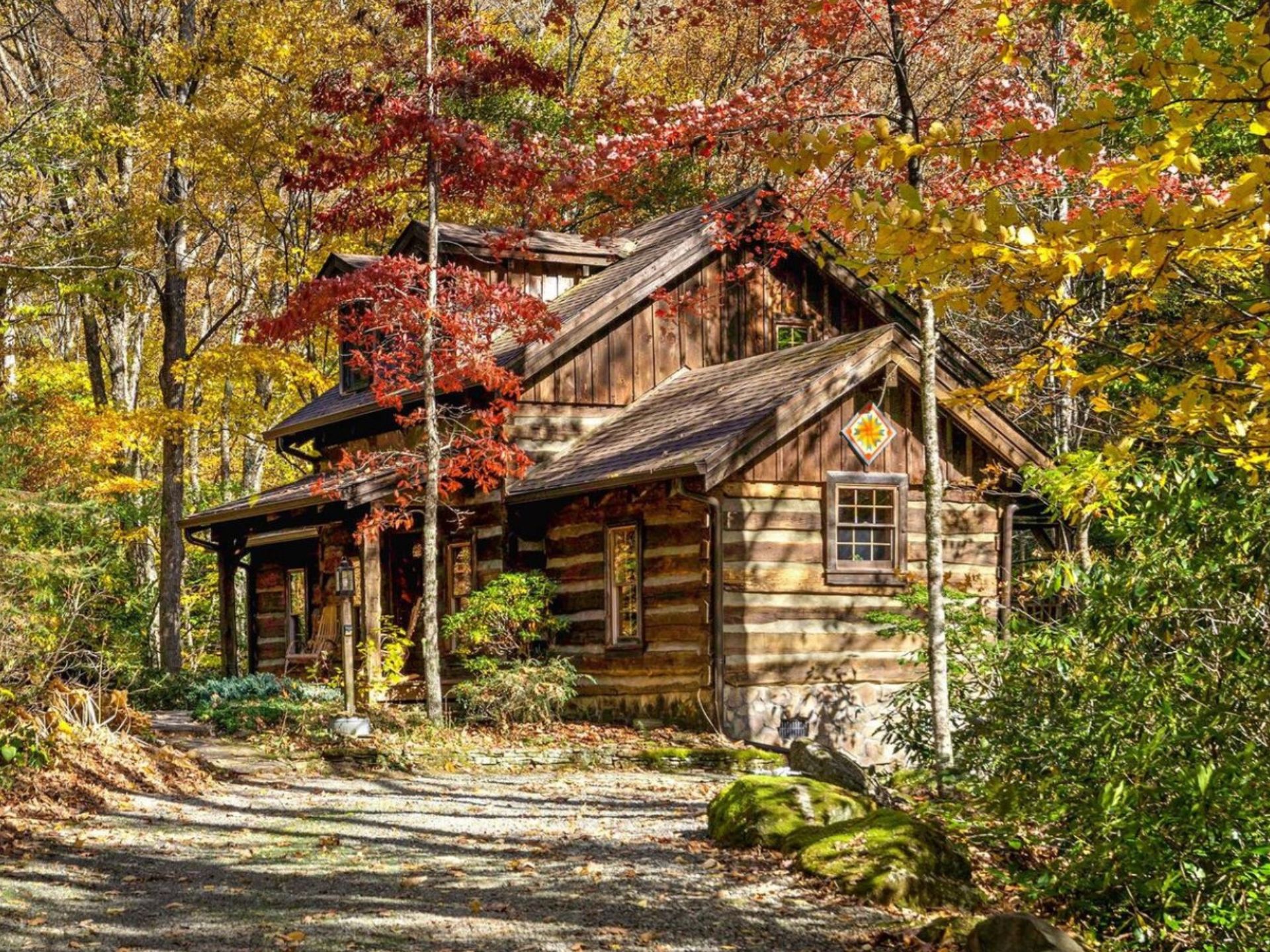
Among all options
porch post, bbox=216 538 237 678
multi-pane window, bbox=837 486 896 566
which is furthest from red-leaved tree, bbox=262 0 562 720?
porch post, bbox=216 538 237 678

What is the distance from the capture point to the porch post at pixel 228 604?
26.5 m

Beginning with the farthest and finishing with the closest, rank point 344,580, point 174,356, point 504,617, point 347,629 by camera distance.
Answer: point 174,356 < point 504,617 < point 344,580 < point 347,629

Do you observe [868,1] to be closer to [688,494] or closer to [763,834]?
[688,494]

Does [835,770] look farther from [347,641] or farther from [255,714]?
[255,714]


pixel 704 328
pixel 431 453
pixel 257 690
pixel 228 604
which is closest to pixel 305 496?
pixel 257 690

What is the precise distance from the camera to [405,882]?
10.0 meters

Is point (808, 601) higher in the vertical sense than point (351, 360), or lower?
lower

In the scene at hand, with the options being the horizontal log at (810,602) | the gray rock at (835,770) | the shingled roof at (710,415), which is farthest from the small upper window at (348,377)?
the gray rock at (835,770)

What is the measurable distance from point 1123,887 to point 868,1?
30.9 ft

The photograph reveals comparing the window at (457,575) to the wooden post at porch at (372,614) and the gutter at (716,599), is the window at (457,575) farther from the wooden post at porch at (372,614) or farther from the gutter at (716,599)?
the gutter at (716,599)

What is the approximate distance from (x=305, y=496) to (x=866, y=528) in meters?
9.07

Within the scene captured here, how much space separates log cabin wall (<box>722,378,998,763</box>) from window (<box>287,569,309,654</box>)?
12.1 m

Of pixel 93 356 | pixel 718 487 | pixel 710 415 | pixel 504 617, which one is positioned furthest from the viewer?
pixel 93 356

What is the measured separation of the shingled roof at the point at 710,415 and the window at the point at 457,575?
105 inches
